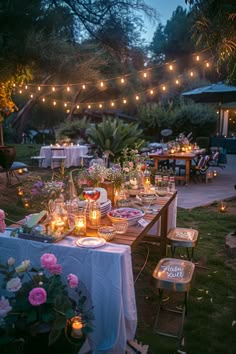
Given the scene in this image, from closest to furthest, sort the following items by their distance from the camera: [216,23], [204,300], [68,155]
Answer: [204,300], [216,23], [68,155]

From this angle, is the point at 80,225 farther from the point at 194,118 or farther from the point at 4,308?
the point at 194,118

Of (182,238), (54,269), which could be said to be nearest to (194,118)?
(182,238)

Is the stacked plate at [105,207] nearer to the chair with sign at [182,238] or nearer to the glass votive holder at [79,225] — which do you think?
the glass votive holder at [79,225]

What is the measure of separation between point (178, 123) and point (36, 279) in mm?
12556

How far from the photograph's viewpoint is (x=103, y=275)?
1.68m

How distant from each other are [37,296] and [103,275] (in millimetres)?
378

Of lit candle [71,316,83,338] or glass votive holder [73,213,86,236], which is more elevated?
glass votive holder [73,213,86,236]

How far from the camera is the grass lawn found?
2.05m

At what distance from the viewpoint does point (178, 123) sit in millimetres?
13477

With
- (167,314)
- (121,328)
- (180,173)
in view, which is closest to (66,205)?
(121,328)

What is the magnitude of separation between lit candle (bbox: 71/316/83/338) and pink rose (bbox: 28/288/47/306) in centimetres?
23

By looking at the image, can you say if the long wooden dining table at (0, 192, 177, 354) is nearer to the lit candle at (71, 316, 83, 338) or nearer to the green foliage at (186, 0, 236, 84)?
the lit candle at (71, 316, 83, 338)

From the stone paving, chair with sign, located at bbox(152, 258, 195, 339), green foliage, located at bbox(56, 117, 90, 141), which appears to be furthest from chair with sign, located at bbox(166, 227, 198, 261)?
green foliage, located at bbox(56, 117, 90, 141)

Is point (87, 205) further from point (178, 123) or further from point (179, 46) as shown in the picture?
point (179, 46)
